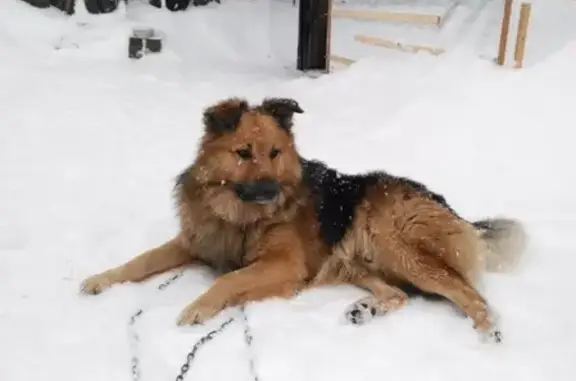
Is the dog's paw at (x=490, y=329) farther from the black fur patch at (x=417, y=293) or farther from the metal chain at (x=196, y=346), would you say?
the metal chain at (x=196, y=346)

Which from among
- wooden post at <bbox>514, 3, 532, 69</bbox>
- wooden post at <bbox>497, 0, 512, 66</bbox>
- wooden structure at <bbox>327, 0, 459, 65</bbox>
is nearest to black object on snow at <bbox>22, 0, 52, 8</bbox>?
wooden structure at <bbox>327, 0, 459, 65</bbox>

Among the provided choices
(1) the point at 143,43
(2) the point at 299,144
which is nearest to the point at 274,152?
(2) the point at 299,144

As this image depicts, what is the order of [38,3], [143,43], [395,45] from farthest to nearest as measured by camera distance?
1. [38,3]
2. [143,43]
3. [395,45]

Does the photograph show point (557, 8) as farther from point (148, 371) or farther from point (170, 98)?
point (148, 371)

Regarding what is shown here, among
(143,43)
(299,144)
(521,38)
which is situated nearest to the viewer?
(299,144)

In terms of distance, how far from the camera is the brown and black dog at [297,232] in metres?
3.36

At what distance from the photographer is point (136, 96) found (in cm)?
701

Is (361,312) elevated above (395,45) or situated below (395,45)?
below

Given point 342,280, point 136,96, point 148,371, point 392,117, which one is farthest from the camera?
point 136,96

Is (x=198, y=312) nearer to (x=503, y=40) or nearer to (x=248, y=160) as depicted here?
(x=248, y=160)

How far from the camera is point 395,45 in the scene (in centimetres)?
775

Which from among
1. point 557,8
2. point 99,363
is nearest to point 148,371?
point 99,363

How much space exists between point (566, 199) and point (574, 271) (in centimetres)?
116

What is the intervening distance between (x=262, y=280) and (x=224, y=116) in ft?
2.76
